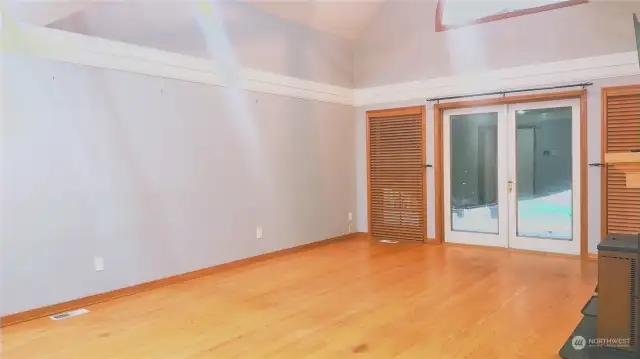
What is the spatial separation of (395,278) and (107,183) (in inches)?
113

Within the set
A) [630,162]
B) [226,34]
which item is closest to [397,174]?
[226,34]

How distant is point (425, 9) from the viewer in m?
6.57

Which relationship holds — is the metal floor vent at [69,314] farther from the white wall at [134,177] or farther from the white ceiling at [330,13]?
the white ceiling at [330,13]

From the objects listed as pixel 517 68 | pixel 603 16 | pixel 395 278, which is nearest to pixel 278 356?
pixel 395 278

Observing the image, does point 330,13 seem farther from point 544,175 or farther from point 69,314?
point 69,314

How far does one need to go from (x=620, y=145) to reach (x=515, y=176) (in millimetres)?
1195

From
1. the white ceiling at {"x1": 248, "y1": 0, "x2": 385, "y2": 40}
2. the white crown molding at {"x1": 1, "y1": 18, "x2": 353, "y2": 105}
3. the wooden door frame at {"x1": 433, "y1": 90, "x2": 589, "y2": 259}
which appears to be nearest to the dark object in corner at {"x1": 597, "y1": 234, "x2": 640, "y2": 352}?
the wooden door frame at {"x1": 433, "y1": 90, "x2": 589, "y2": 259}

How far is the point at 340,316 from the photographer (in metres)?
3.67

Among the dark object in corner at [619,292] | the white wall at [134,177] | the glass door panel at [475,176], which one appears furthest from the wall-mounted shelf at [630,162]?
the white wall at [134,177]

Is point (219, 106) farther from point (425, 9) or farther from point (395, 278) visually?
point (425, 9)

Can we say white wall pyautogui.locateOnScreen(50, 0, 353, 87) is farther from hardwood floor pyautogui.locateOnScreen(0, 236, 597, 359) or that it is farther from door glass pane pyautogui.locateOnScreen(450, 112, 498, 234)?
hardwood floor pyautogui.locateOnScreen(0, 236, 597, 359)

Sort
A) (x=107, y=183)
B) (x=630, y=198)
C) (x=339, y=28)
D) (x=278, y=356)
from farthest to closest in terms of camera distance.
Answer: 1. (x=339, y=28)
2. (x=630, y=198)
3. (x=107, y=183)
4. (x=278, y=356)

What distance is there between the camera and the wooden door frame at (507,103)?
17.9ft

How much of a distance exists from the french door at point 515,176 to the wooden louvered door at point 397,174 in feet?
1.23
